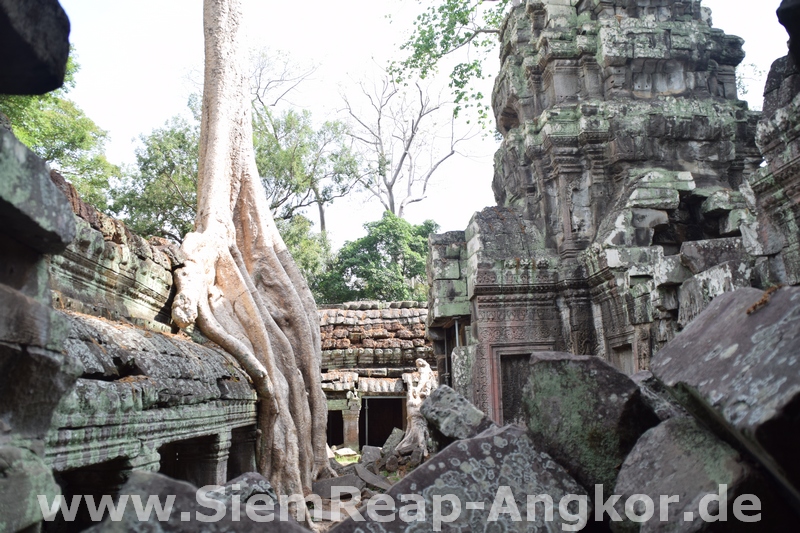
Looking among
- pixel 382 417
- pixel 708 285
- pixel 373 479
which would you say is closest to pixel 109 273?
pixel 708 285

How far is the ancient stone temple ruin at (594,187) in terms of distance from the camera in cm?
675

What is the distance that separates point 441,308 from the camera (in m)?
7.86

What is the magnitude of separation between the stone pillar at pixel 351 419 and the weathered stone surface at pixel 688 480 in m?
10.1

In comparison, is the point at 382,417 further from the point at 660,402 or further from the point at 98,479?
the point at 660,402

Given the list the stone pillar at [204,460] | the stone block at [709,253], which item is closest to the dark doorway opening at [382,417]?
the stone pillar at [204,460]

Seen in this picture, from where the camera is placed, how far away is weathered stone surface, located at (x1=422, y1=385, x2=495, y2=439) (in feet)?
9.14

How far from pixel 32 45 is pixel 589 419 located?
1976 millimetres

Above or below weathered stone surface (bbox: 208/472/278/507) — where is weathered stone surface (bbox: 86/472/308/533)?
above

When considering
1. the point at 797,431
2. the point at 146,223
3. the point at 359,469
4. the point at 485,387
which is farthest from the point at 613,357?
the point at 146,223

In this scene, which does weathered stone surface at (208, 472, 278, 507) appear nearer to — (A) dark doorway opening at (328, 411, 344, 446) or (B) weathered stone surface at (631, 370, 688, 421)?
(B) weathered stone surface at (631, 370, 688, 421)

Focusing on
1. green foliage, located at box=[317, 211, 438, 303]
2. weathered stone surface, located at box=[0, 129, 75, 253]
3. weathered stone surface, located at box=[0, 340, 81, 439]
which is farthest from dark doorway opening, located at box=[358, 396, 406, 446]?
weathered stone surface, located at box=[0, 129, 75, 253]

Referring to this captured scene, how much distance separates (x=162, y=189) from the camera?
18891mm

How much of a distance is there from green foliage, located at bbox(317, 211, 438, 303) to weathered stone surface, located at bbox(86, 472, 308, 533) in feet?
62.3

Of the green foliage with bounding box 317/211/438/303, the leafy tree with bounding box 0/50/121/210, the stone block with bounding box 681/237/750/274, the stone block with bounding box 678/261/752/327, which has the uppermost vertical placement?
the leafy tree with bounding box 0/50/121/210
